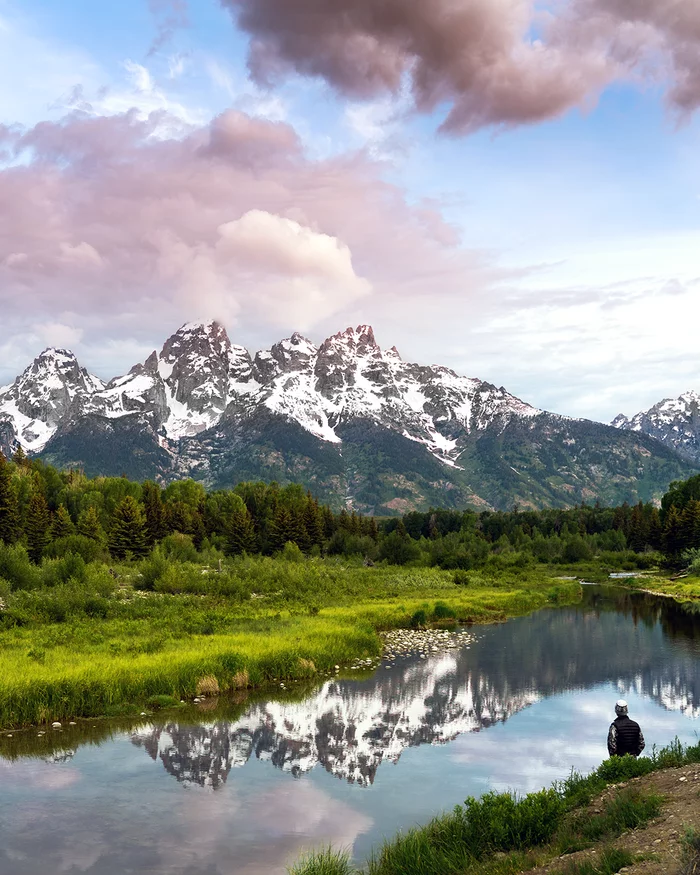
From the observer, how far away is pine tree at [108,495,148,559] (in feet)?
365

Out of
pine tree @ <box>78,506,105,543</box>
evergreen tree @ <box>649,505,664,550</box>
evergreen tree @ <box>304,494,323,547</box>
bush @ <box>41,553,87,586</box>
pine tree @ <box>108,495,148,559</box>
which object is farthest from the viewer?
evergreen tree @ <box>649,505,664,550</box>

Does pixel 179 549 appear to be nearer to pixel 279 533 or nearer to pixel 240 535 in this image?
pixel 240 535

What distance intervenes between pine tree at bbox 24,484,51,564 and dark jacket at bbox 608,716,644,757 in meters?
95.0

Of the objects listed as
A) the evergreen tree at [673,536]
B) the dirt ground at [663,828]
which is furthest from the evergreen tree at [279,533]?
the dirt ground at [663,828]

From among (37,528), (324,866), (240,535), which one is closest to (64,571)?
(37,528)

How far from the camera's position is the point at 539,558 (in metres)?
155

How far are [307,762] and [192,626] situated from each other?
23.5 meters

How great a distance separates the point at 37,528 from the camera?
10856 cm

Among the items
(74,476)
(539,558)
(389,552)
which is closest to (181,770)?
(389,552)

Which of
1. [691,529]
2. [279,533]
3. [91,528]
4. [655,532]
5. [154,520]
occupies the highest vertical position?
[154,520]

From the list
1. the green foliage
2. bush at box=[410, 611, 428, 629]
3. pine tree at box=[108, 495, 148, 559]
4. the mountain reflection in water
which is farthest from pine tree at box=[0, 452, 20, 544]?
the green foliage

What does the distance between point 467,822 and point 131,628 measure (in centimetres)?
3474

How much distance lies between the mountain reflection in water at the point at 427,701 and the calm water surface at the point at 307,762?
0.38 ft

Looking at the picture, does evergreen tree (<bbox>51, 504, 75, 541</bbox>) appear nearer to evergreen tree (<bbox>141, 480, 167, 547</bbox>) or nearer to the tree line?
the tree line
